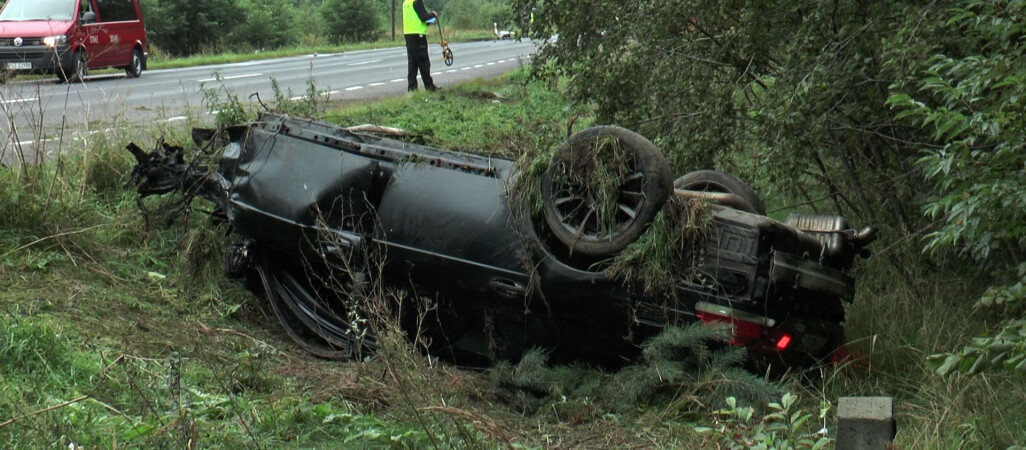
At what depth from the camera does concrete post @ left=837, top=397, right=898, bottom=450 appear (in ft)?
9.86

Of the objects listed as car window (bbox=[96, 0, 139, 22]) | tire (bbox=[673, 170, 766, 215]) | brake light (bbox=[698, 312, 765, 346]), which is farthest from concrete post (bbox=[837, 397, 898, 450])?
car window (bbox=[96, 0, 139, 22])

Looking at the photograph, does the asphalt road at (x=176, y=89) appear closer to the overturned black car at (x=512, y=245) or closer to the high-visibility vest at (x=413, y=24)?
the high-visibility vest at (x=413, y=24)

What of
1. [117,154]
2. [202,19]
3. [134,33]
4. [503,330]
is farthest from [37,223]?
[202,19]

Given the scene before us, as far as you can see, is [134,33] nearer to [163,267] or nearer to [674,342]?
[163,267]

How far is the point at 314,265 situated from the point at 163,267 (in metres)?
1.41

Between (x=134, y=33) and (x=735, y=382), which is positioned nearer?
(x=735, y=382)

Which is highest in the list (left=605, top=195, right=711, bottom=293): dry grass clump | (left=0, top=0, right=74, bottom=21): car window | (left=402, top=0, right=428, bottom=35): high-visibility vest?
(left=0, top=0, right=74, bottom=21): car window

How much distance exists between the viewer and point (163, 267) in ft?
24.9

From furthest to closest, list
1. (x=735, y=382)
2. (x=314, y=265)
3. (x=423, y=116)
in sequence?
(x=423, y=116)
(x=314, y=265)
(x=735, y=382)

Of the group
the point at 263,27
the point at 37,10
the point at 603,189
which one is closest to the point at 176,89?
the point at 37,10

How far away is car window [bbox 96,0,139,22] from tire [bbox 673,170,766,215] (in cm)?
1873

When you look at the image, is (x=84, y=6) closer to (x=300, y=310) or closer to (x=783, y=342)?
(x=300, y=310)

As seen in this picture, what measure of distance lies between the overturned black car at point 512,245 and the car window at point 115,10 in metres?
17.1

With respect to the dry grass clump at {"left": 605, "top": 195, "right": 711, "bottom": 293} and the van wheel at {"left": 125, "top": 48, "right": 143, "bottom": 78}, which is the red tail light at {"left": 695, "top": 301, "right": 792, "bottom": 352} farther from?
the van wheel at {"left": 125, "top": 48, "right": 143, "bottom": 78}
